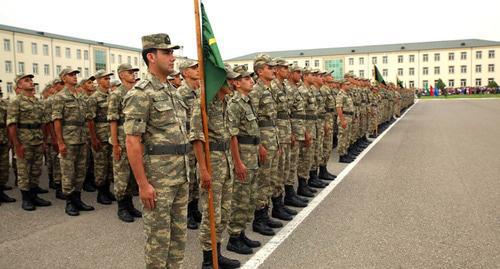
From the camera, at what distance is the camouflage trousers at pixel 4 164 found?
729 centimetres

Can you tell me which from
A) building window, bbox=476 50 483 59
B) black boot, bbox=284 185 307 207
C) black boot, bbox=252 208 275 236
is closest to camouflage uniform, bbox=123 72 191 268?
black boot, bbox=252 208 275 236

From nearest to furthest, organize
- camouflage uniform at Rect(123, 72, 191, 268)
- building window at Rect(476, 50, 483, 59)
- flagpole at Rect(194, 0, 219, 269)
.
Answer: camouflage uniform at Rect(123, 72, 191, 268) → flagpole at Rect(194, 0, 219, 269) → building window at Rect(476, 50, 483, 59)

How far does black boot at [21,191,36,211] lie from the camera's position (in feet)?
21.2

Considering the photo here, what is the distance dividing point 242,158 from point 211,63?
1388 millimetres

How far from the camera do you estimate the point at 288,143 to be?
19.9ft

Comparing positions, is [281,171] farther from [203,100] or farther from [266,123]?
[203,100]

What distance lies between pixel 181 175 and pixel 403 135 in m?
13.4

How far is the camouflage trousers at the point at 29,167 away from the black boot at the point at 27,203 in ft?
0.25

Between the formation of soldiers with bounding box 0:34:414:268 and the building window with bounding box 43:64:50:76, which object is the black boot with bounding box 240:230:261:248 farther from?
the building window with bounding box 43:64:50:76

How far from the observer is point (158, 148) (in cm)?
331

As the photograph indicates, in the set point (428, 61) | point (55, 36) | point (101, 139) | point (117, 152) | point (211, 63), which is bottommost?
point (117, 152)

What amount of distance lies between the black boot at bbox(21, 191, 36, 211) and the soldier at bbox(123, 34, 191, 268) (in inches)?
156

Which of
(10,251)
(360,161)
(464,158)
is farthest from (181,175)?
(464,158)

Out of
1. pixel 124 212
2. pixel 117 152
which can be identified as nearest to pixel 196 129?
pixel 117 152
